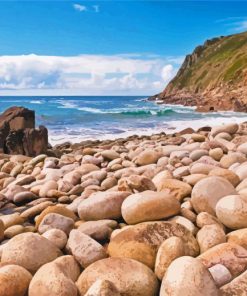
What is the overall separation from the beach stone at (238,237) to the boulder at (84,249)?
1.14m

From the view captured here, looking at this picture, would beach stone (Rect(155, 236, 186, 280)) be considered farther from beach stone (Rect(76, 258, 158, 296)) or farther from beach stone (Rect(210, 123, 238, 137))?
beach stone (Rect(210, 123, 238, 137))

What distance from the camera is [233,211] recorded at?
13.1ft

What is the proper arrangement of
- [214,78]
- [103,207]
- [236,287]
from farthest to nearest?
[214,78] → [103,207] → [236,287]

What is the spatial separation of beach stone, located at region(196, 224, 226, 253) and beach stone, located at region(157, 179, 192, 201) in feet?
3.22

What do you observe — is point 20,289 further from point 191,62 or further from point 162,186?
point 191,62

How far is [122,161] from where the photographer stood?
7.53 metres

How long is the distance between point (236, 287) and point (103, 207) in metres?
1.98

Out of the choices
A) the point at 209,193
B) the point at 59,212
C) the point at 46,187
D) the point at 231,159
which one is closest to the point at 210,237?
the point at 209,193

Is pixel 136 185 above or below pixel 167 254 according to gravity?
above

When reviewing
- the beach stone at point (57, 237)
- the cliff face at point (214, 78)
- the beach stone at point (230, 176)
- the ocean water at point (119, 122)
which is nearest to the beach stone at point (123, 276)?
the beach stone at point (57, 237)

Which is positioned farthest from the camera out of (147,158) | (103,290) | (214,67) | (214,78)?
(214,67)

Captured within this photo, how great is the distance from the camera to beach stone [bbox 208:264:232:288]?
3143 millimetres

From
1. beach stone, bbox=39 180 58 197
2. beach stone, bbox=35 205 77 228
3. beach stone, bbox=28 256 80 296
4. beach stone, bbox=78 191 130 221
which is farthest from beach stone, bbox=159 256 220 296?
beach stone, bbox=39 180 58 197

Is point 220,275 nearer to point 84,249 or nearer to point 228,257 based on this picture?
point 228,257
